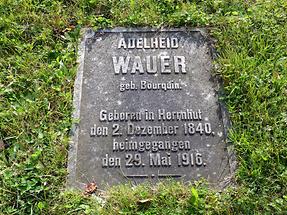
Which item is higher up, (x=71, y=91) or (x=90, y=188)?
(x=71, y=91)

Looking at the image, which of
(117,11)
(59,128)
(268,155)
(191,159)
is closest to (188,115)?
(191,159)

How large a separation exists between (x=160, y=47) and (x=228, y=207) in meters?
1.55

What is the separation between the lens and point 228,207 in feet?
9.07

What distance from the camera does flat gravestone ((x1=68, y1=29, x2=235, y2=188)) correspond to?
9.72 ft

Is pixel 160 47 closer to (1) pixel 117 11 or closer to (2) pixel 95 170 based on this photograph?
(1) pixel 117 11

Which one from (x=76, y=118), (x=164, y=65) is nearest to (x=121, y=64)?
(x=164, y=65)

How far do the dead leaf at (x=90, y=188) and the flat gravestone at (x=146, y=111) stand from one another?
0.03 meters

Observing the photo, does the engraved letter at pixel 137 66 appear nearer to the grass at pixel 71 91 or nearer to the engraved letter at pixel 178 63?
the engraved letter at pixel 178 63

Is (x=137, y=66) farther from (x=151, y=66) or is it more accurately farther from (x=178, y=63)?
(x=178, y=63)

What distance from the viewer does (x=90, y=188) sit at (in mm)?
2875

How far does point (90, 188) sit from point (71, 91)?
906 mm

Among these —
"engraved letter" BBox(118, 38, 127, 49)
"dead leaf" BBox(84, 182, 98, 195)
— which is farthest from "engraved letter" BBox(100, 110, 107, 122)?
"engraved letter" BBox(118, 38, 127, 49)

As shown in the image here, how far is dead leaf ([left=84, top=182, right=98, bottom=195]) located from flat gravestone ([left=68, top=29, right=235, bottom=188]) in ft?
0.11

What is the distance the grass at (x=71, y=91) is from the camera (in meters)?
2.81
